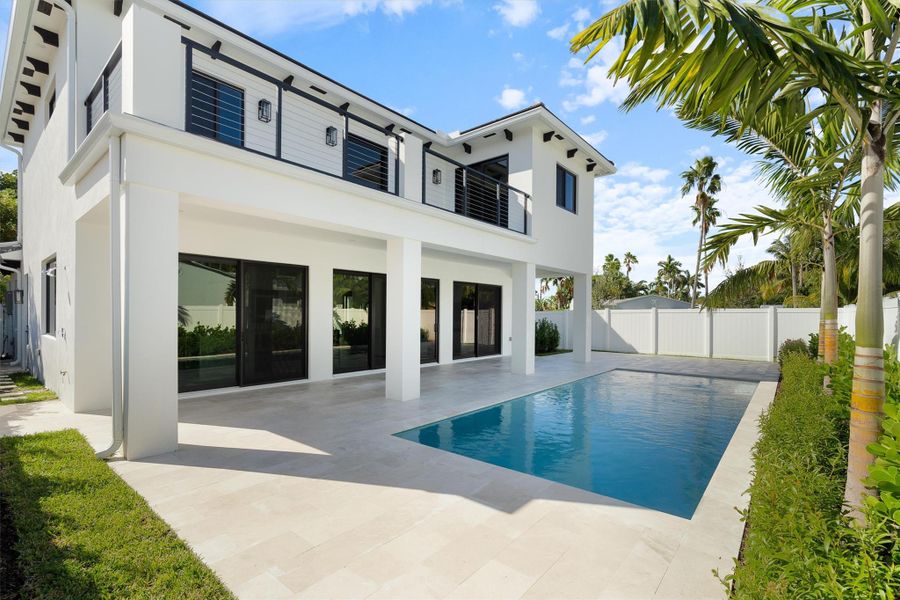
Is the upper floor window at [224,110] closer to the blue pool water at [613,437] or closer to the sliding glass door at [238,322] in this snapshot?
the sliding glass door at [238,322]

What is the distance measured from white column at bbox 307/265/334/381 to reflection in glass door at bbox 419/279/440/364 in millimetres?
4091

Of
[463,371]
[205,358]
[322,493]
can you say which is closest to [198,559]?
[322,493]

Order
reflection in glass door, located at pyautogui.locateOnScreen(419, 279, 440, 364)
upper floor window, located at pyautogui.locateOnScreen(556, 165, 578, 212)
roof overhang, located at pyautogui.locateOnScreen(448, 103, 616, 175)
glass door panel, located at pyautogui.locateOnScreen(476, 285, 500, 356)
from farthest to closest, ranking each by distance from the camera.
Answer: glass door panel, located at pyautogui.locateOnScreen(476, 285, 500, 356) < reflection in glass door, located at pyautogui.locateOnScreen(419, 279, 440, 364) < upper floor window, located at pyautogui.locateOnScreen(556, 165, 578, 212) < roof overhang, located at pyautogui.locateOnScreen(448, 103, 616, 175)

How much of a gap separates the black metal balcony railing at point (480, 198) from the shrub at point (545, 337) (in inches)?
334

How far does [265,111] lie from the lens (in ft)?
32.4

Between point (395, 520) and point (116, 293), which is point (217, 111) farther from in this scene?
point (395, 520)

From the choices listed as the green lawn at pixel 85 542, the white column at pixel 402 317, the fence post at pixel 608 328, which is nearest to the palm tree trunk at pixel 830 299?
the white column at pixel 402 317

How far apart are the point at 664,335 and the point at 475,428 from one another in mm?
15361

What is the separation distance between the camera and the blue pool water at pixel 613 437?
5207 mm

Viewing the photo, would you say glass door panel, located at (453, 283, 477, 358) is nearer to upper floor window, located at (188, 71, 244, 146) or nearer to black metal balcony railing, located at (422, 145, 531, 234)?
black metal balcony railing, located at (422, 145, 531, 234)

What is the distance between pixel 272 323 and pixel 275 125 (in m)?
4.72

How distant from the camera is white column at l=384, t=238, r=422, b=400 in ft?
29.9

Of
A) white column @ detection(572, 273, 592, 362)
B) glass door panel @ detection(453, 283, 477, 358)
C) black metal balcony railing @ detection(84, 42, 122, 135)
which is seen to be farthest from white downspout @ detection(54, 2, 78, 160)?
white column @ detection(572, 273, 592, 362)

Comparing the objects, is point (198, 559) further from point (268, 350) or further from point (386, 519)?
point (268, 350)
